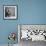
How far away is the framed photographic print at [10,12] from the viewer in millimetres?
4723

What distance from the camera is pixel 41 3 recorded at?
4.74 m

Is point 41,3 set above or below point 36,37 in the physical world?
above

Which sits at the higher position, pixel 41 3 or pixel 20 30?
pixel 41 3

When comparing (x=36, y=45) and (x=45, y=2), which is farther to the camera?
(x=45, y=2)

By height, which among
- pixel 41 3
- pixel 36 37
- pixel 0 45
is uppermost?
pixel 41 3

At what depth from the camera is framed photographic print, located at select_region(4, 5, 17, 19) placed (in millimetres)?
4723

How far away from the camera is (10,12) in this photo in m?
4.73

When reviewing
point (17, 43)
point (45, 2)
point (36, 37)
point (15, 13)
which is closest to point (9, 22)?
point (15, 13)

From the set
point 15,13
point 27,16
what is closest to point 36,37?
point 27,16

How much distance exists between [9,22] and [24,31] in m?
0.61

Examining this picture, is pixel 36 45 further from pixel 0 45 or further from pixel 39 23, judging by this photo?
pixel 0 45

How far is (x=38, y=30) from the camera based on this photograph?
461 cm

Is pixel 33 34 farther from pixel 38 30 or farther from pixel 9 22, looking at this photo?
pixel 9 22

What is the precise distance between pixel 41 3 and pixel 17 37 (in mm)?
1433
